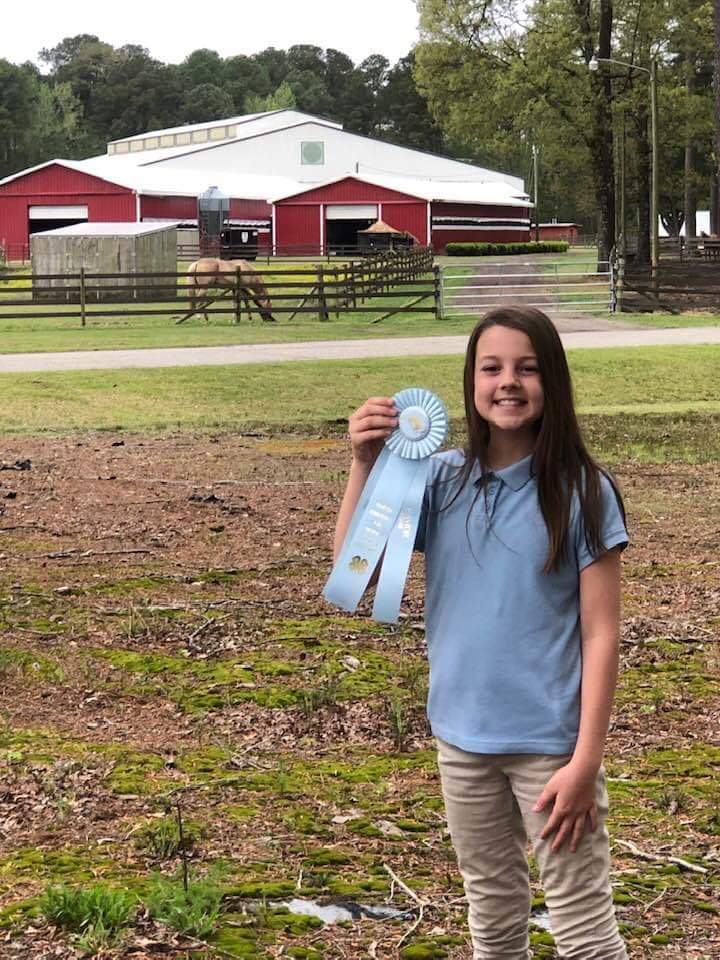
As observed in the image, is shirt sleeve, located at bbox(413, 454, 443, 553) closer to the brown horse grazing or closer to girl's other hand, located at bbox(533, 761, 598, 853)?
girl's other hand, located at bbox(533, 761, 598, 853)

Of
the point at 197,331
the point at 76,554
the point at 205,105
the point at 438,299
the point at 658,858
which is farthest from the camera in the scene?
the point at 205,105

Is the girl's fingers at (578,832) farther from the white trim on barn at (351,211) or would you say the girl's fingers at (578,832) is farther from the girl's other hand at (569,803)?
the white trim on barn at (351,211)

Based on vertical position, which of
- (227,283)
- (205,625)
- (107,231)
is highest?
(107,231)

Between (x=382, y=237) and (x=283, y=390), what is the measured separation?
44.4m

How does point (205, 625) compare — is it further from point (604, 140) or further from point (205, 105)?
point (205, 105)

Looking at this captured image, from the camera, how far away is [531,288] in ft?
117

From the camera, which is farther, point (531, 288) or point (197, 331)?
point (531, 288)

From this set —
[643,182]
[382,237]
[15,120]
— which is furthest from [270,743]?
[15,120]

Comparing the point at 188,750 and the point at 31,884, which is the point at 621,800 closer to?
the point at 188,750

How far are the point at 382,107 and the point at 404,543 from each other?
139m

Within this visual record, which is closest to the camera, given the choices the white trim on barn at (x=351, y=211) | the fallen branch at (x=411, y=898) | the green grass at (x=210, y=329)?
the fallen branch at (x=411, y=898)

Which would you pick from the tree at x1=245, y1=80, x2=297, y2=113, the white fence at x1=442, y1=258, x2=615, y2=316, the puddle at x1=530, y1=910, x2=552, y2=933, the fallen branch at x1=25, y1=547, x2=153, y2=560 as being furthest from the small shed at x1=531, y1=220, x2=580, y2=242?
the puddle at x1=530, y1=910, x2=552, y2=933

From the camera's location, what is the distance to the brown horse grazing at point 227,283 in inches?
1182

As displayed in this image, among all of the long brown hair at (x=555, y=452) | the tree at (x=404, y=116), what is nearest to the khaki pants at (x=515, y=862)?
the long brown hair at (x=555, y=452)
